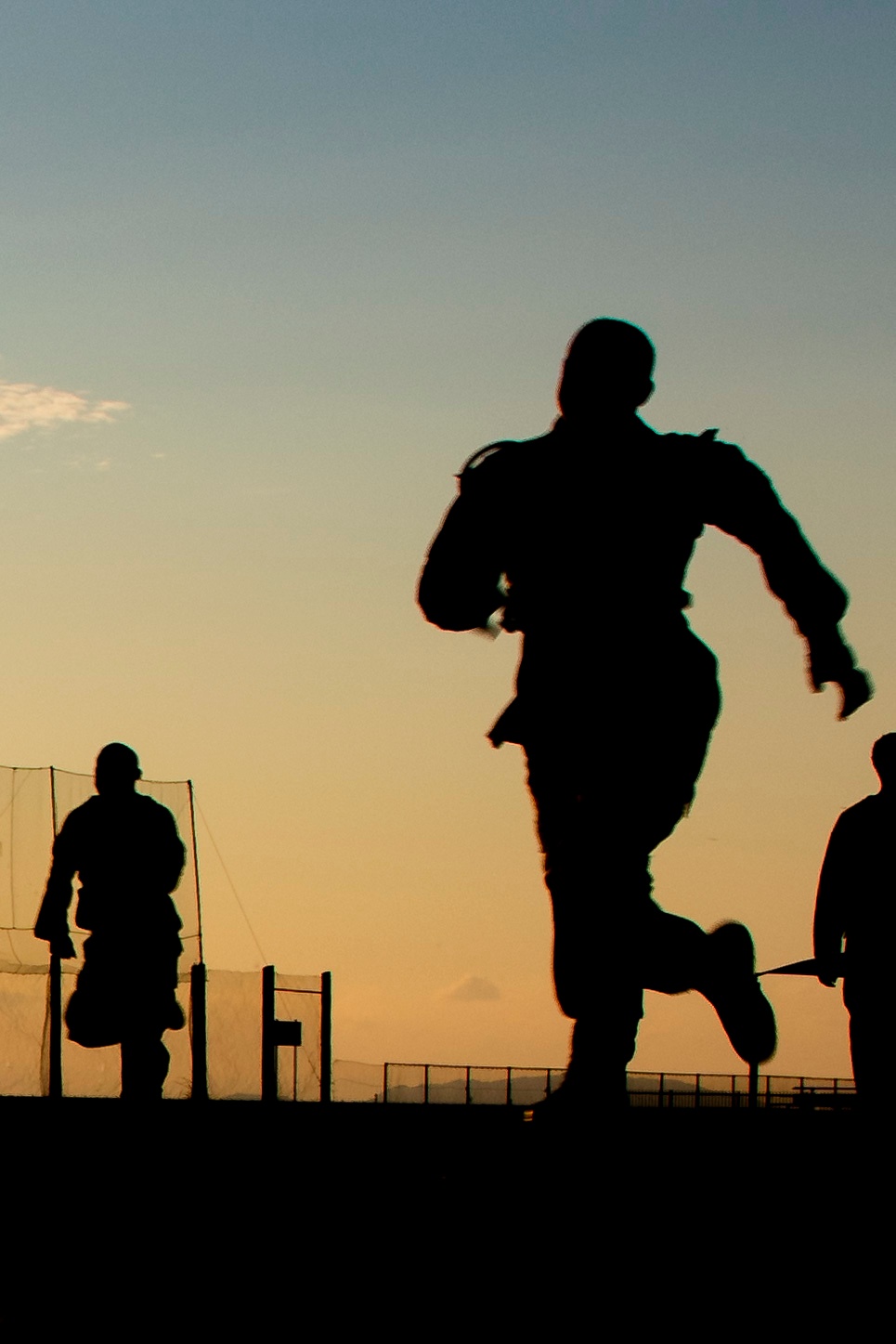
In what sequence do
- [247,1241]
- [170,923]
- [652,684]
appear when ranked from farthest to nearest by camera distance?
[170,923] → [652,684] → [247,1241]

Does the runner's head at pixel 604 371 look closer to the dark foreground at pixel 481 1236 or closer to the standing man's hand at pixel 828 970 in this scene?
the dark foreground at pixel 481 1236

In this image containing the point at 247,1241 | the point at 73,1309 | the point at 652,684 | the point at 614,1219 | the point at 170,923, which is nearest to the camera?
the point at 73,1309

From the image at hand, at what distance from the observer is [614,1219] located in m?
4.66

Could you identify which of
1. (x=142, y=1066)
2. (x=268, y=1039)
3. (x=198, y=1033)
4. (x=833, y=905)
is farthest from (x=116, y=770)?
(x=268, y=1039)

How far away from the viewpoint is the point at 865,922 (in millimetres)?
10398

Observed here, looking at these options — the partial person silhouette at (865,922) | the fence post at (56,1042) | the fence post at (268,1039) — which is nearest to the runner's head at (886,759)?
the partial person silhouette at (865,922)

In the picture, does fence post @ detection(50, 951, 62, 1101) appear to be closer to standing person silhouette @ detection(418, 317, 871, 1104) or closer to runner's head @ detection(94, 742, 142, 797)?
runner's head @ detection(94, 742, 142, 797)

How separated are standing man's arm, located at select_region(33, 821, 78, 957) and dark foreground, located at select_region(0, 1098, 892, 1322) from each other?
16.8ft

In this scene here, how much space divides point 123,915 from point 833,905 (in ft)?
11.7

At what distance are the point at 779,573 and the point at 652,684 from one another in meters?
0.49

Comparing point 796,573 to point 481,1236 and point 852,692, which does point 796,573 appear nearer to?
point 852,692

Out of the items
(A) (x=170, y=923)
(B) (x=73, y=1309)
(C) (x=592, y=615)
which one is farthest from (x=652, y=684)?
(A) (x=170, y=923)

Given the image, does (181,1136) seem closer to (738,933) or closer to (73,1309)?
(738,933)

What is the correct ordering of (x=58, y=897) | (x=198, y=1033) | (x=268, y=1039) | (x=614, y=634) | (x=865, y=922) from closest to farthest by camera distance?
(x=614, y=634), (x=865, y=922), (x=58, y=897), (x=198, y=1033), (x=268, y=1039)
